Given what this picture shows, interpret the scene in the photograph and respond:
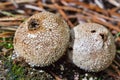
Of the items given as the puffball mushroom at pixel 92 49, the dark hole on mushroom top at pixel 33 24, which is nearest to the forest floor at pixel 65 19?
the puffball mushroom at pixel 92 49

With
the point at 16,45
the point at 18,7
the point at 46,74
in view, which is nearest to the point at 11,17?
the point at 18,7

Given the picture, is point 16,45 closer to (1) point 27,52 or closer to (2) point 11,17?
(1) point 27,52

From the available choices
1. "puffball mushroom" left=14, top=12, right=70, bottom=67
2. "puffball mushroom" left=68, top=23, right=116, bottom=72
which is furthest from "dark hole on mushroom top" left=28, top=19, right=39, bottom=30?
"puffball mushroom" left=68, top=23, right=116, bottom=72

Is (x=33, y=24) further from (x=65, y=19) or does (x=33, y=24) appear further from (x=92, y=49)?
(x=65, y=19)

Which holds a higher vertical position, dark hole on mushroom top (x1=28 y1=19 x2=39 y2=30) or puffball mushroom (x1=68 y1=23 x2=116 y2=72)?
dark hole on mushroom top (x1=28 y1=19 x2=39 y2=30)

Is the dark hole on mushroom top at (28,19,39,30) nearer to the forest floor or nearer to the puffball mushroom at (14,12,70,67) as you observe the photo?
the puffball mushroom at (14,12,70,67)

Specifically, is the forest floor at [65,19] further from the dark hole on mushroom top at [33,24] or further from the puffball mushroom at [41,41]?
the dark hole on mushroom top at [33,24]

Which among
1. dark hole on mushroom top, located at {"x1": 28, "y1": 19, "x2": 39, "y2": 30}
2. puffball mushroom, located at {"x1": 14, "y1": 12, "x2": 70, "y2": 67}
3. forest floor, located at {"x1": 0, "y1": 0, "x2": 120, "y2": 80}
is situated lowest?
forest floor, located at {"x1": 0, "y1": 0, "x2": 120, "y2": 80}

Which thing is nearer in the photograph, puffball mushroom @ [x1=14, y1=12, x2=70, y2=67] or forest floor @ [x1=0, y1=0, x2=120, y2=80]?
puffball mushroom @ [x1=14, y1=12, x2=70, y2=67]
